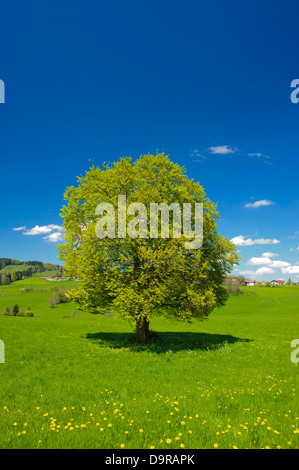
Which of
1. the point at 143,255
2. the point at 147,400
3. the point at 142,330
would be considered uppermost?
the point at 143,255

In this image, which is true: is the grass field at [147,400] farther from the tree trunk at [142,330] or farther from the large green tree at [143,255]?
the tree trunk at [142,330]

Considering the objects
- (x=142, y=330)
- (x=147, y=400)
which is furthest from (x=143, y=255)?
(x=147, y=400)

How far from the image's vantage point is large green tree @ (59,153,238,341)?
1981 centimetres

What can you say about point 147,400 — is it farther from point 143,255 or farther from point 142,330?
point 142,330

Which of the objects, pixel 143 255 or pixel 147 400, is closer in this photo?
pixel 147 400

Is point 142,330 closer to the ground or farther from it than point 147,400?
closer to the ground

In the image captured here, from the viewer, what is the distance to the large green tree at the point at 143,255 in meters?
19.8

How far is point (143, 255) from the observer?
19.3m

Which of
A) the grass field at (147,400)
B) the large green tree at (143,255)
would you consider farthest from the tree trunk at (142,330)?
the grass field at (147,400)

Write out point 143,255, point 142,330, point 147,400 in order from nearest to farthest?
1. point 147,400
2. point 143,255
3. point 142,330

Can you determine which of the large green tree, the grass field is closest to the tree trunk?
the large green tree

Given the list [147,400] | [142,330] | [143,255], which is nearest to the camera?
[147,400]
